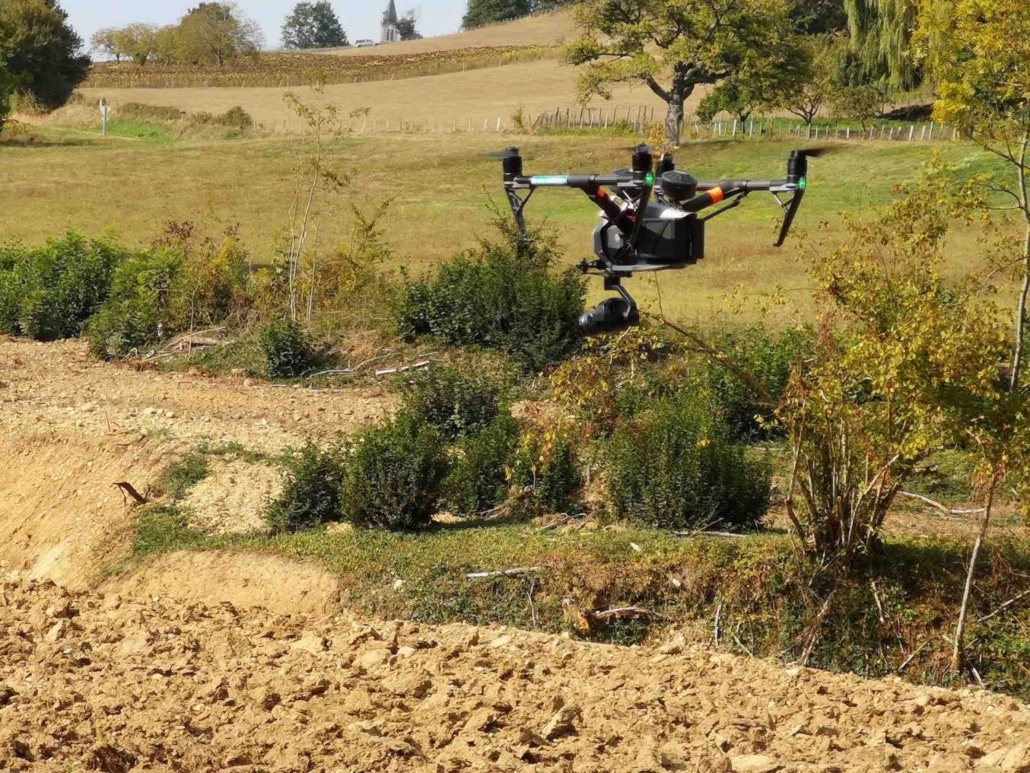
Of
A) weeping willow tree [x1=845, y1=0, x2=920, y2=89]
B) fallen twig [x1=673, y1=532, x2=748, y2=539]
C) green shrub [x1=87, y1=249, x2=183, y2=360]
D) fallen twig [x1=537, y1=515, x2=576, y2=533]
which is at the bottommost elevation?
fallen twig [x1=537, y1=515, x2=576, y2=533]

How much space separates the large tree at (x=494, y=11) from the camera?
13188 cm

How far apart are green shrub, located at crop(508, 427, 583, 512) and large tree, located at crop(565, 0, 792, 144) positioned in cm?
3620

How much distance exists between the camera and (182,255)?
78.5 feet

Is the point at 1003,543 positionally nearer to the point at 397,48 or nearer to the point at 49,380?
the point at 49,380

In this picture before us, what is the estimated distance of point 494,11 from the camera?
131875mm

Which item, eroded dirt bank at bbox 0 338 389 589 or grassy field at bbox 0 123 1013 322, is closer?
eroded dirt bank at bbox 0 338 389 589

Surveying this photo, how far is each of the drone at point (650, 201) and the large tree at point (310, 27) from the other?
16910 centimetres

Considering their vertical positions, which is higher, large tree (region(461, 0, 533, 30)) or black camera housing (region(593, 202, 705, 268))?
large tree (region(461, 0, 533, 30))

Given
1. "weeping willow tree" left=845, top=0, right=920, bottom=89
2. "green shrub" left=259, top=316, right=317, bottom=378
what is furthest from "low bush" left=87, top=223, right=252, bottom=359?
"weeping willow tree" left=845, top=0, right=920, bottom=89

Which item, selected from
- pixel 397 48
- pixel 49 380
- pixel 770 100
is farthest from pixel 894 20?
pixel 397 48

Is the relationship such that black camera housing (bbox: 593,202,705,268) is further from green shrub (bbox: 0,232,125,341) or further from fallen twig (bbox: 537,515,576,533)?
green shrub (bbox: 0,232,125,341)

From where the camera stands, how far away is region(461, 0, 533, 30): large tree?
433 ft

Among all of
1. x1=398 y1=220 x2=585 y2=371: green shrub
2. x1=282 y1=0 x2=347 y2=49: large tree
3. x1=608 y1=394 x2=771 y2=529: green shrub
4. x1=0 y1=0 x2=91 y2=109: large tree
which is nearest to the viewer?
x1=608 y1=394 x2=771 y2=529: green shrub

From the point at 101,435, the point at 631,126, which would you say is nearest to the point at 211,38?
the point at 631,126
